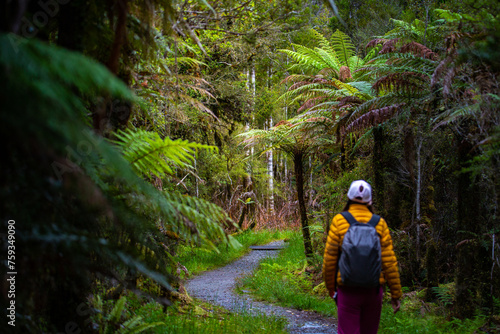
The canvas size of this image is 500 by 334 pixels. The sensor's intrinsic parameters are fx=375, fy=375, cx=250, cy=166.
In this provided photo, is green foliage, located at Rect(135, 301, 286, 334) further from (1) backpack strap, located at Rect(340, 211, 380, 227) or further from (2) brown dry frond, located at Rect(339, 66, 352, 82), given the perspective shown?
(2) brown dry frond, located at Rect(339, 66, 352, 82)

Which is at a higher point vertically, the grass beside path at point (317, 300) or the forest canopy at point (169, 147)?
the forest canopy at point (169, 147)

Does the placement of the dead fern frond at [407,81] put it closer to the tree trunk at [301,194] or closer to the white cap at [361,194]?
the white cap at [361,194]

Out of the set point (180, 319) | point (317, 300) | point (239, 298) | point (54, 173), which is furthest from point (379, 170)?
point (54, 173)

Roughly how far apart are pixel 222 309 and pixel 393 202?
11.0ft

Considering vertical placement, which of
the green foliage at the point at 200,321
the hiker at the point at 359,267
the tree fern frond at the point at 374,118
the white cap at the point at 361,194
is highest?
the tree fern frond at the point at 374,118

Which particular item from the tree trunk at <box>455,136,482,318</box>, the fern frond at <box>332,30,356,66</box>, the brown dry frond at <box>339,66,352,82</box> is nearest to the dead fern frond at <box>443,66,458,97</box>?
the tree trunk at <box>455,136,482,318</box>

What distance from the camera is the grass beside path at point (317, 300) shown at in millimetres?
4285

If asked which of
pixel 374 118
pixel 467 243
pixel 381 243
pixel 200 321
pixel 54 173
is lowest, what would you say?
pixel 200 321

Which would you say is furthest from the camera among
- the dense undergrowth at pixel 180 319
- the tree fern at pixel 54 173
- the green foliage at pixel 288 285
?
the green foliage at pixel 288 285

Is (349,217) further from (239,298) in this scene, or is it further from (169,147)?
(239,298)

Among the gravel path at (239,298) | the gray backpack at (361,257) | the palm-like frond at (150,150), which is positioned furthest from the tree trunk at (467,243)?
the palm-like frond at (150,150)

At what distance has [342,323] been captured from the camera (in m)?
3.00

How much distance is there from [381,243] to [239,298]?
396cm

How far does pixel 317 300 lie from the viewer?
20.0 ft
